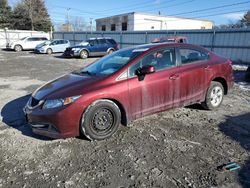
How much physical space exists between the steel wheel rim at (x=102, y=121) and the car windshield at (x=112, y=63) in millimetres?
702

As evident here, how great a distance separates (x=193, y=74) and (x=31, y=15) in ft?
149

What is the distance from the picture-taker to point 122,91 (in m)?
4.16

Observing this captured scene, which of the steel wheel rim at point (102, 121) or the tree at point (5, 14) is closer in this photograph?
the steel wheel rim at point (102, 121)

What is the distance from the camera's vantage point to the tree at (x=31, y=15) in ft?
146

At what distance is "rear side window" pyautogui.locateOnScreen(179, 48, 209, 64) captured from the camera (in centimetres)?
498

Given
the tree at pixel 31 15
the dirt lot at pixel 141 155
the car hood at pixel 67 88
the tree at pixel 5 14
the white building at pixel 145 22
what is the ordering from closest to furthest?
the dirt lot at pixel 141 155, the car hood at pixel 67 88, the white building at pixel 145 22, the tree at pixel 31 15, the tree at pixel 5 14

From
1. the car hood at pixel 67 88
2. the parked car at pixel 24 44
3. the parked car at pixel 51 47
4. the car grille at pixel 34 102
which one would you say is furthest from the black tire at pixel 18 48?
the car grille at pixel 34 102

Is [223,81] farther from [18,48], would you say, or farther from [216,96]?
[18,48]

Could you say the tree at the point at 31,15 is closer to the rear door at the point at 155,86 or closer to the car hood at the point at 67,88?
the car hood at the point at 67,88

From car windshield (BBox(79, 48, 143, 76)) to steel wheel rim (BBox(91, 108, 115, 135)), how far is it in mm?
702

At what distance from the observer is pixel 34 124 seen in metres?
4.04

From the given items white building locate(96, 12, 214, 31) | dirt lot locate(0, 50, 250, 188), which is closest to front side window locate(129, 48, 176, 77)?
dirt lot locate(0, 50, 250, 188)

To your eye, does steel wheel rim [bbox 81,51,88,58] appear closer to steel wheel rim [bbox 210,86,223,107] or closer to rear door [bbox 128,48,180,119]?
steel wheel rim [bbox 210,86,223,107]

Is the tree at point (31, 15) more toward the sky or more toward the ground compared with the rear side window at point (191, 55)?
more toward the sky
